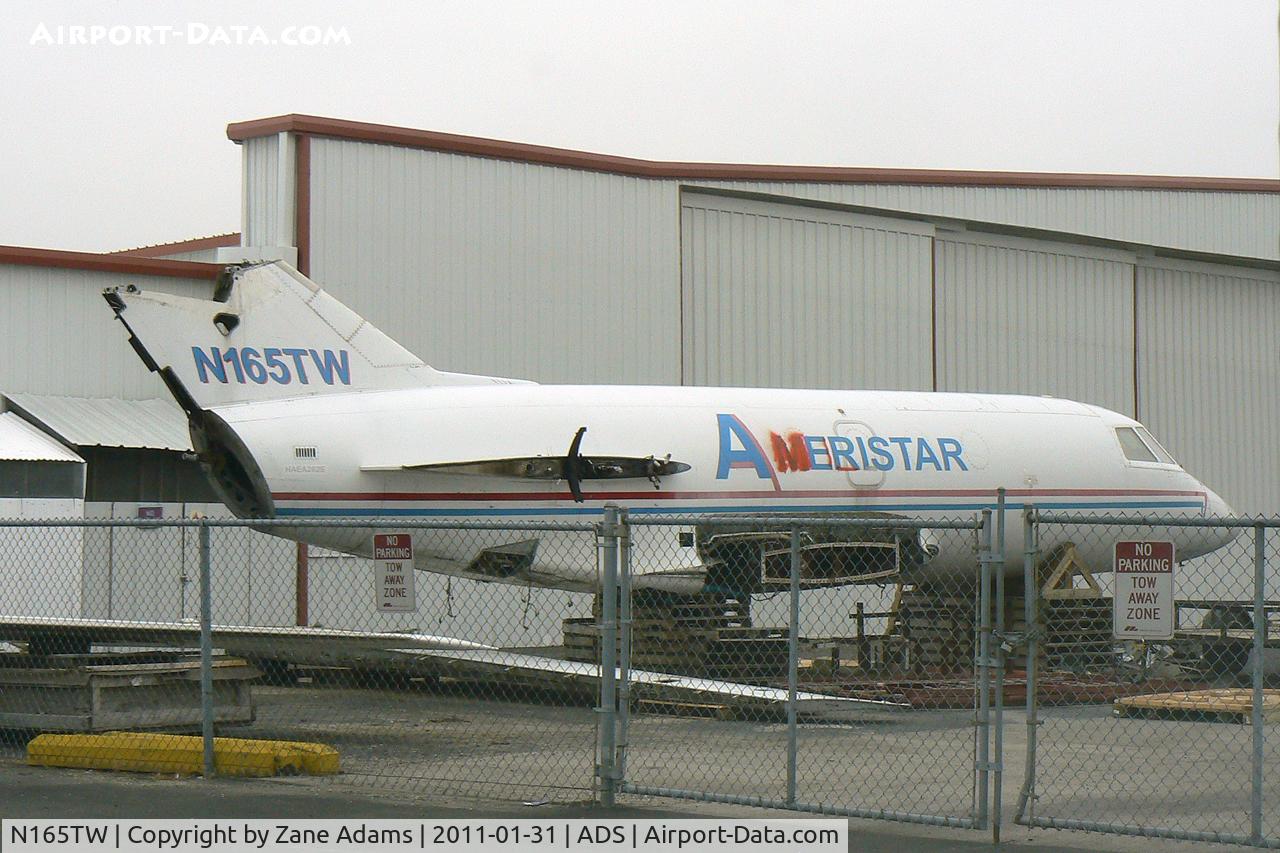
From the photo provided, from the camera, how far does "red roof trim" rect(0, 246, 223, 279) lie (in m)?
23.0

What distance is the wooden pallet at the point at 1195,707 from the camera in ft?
49.8

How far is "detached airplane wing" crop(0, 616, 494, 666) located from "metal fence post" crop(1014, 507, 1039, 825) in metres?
8.21

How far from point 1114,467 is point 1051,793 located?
39.2ft

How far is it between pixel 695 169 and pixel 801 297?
301 centimetres

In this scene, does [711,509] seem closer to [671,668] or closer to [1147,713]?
[671,668]

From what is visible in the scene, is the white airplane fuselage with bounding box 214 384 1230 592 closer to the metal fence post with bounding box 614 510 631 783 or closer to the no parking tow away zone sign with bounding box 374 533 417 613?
the no parking tow away zone sign with bounding box 374 533 417 613

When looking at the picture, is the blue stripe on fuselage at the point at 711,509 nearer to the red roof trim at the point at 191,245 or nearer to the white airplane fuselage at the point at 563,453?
the white airplane fuselage at the point at 563,453

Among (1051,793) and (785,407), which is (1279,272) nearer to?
(785,407)

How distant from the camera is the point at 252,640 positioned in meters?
18.6

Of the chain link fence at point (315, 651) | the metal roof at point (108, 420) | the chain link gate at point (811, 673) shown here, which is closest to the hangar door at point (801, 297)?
the chain link gate at point (811, 673)

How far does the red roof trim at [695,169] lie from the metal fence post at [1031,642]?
17.1 meters

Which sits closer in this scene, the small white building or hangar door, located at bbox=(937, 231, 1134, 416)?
the small white building

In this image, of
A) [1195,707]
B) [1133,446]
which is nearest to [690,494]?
[1195,707]

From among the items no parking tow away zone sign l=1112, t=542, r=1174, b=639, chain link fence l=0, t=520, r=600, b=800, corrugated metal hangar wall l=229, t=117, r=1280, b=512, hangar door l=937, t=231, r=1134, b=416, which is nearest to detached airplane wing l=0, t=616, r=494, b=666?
chain link fence l=0, t=520, r=600, b=800
